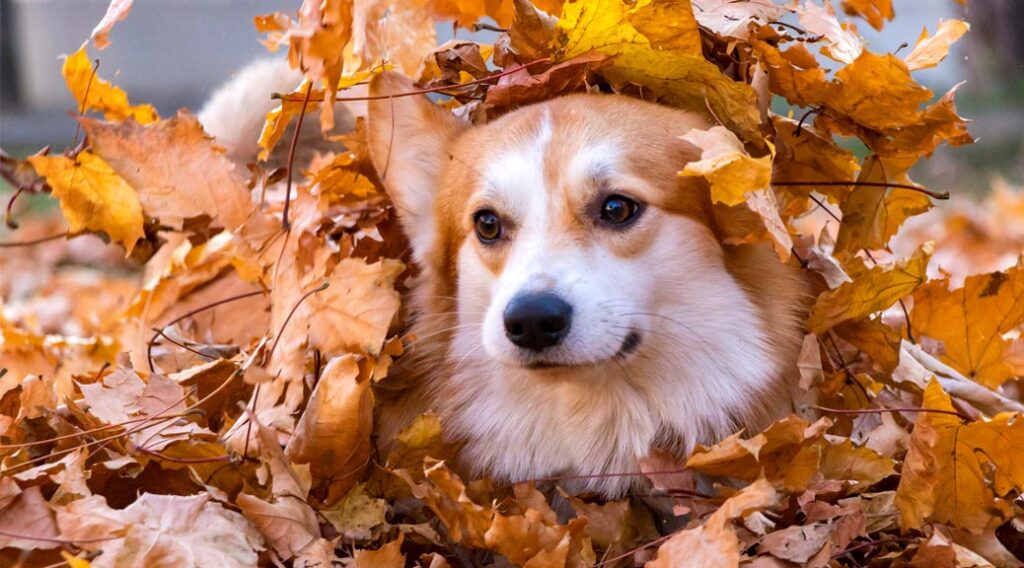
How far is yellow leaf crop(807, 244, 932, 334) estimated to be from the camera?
202 cm

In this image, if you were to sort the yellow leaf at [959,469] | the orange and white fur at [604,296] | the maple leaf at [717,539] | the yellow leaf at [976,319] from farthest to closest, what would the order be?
the yellow leaf at [976,319]
the orange and white fur at [604,296]
the yellow leaf at [959,469]
the maple leaf at [717,539]

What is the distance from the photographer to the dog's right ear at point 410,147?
2.14m

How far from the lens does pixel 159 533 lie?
5.50ft

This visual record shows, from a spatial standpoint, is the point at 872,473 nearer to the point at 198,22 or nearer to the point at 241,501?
the point at 241,501

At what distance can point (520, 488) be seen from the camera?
194 cm

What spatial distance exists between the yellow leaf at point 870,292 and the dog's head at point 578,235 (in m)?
0.13

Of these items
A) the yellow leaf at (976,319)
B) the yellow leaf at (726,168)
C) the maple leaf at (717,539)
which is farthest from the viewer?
the yellow leaf at (976,319)

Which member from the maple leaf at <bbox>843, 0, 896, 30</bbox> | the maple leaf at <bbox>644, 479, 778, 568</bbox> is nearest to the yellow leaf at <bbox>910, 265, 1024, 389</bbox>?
the maple leaf at <bbox>843, 0, 896, 30</bbox>

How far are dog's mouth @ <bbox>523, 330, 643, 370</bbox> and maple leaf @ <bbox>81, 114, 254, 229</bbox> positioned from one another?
719mm

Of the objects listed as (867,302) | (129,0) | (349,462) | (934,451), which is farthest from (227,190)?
(934,451)

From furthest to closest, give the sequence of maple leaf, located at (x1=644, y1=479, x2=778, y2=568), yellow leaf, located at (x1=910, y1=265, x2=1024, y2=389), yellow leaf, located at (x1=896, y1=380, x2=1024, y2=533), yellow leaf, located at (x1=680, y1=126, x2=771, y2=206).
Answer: yellow leaf, located at (x1=910, y1=265, x2=1024, y2=389)
yellow leaf, located at (x1=896, y1=380, x2=1024, y2=533)
yellow leaf, located at (x1=680, y1=126, x2=771, y2=206)
maple leaf, located at (x1=644, y1=479, x2=778, y2=568)

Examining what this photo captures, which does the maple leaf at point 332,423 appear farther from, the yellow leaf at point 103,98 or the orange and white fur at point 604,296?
the yellow leaf at point 103,98

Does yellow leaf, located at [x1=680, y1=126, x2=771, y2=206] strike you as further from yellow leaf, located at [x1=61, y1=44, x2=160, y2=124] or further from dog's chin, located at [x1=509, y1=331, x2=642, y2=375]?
yellow leaf, located at [x1=61, y1=44, x2=160, y2=124]

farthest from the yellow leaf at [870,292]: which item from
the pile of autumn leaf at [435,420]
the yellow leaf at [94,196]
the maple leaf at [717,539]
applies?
the yellow leaf at [94,196]
